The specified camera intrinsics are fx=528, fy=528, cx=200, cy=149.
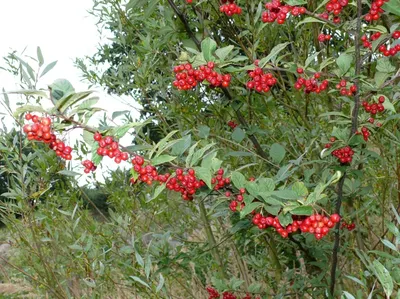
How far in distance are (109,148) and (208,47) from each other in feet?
1.85

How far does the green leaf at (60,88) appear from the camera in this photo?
135 centimetres

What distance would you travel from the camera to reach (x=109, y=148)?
149 centimetres

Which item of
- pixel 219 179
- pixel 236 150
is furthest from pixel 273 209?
pixel 236 150

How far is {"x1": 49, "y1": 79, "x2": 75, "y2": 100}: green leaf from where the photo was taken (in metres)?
1.35

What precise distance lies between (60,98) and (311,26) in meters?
2.22

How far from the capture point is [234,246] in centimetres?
341

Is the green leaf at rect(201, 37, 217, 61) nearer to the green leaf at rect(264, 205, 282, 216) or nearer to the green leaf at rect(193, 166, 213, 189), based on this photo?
the green leaf at rect(193, 166, 213, 189)

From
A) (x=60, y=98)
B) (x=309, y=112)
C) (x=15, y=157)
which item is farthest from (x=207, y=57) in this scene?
(x=309, y=112)

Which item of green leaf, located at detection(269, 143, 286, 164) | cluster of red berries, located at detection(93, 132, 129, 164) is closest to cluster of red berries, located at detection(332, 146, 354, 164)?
green leaf, located at detection(269, 143, 286, 164)

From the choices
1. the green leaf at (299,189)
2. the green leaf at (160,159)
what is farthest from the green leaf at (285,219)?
the green leaf at (160,159)

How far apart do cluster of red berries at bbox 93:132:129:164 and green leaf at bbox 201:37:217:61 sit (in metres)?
0.53

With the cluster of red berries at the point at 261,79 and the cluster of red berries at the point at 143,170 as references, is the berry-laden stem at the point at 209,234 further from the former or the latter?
the cluster of red berries at the point at 143,170

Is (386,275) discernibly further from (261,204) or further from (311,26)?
(311,26)

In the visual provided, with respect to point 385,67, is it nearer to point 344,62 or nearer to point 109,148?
point 344,62
